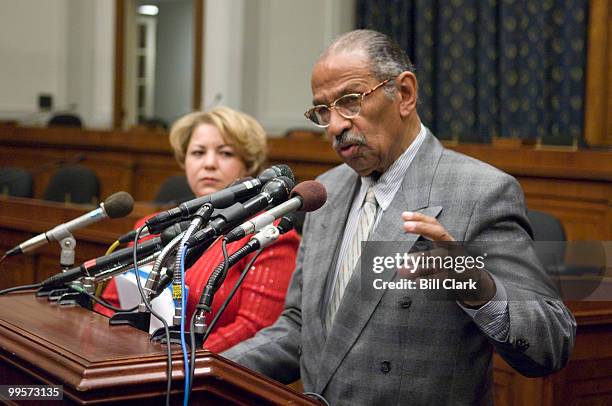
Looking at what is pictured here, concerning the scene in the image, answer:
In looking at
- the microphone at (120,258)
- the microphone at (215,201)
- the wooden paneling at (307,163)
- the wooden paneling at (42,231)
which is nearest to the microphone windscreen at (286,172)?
the microphone at (215,201)

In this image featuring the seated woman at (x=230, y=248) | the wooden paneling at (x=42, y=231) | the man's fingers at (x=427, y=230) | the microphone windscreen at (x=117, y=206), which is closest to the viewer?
the man's fingers at (x=427, y=230)

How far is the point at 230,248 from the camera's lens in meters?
2.31

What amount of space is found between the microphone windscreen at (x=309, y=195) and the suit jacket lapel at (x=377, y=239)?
0.33 m

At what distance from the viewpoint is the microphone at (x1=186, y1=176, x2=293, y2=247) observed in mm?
1460

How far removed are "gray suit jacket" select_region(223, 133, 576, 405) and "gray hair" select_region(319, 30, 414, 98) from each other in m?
0.19

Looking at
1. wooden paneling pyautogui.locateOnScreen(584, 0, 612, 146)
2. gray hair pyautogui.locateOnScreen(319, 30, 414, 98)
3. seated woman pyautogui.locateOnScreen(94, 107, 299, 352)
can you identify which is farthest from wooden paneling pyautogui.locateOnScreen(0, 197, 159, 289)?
wooden paneling pyautogui.locateOnScreen(584, 0, 612, 146)

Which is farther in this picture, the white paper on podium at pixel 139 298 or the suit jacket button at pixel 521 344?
the white paper on podium at pixel 139 298

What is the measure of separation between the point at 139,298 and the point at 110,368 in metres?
0.74

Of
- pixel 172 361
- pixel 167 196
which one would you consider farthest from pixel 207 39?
pixel 172 361

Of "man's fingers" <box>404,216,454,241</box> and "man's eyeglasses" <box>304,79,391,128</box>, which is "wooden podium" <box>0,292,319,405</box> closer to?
"man's fingers" <box>404,216,454,241</box>

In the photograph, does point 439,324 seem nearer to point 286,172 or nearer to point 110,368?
point 286,172

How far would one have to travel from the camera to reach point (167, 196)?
517cm

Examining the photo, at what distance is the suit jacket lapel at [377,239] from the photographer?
6.19 feet

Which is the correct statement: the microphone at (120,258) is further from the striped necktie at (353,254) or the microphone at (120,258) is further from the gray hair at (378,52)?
the gray hair at (378,52)
